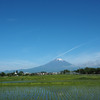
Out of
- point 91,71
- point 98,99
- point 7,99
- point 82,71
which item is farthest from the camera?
point 82,71

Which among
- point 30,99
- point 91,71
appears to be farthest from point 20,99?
point 91,71

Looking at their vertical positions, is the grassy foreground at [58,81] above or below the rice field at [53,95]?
above

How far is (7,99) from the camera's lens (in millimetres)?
10055

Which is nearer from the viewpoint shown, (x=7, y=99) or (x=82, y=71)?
(x=7, y=99)

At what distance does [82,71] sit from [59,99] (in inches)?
2303

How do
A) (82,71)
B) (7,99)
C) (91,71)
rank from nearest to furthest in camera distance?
(7,99), (91,71), (82,71)

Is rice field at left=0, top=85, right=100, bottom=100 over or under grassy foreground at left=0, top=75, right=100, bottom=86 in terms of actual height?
under

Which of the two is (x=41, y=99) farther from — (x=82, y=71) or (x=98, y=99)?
(x=82, y=71)

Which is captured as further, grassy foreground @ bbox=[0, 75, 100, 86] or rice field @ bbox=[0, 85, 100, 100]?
grassy foreground @ bbox=[0, 75, 100, 86]

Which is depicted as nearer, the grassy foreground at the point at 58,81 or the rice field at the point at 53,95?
the rice field at the point at 53,95

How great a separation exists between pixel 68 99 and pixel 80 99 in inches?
27.8

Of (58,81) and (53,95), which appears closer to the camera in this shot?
(53,95)

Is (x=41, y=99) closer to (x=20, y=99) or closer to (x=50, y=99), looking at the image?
(x=50, y=99)

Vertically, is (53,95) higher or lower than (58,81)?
lower
